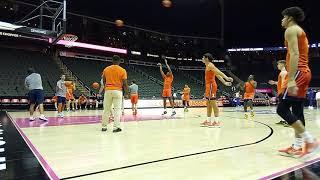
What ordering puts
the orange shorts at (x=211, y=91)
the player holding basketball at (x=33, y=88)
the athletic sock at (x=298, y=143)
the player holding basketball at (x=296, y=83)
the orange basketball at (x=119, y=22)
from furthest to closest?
the orange basketball at (x=119, y=22)
the player holding basketball at (x=33, y=88)
the orange shorts at (x=211, y=91)
the athletic sock at (x=298, y=143)
the player holding basketball at (x=296, y=83)

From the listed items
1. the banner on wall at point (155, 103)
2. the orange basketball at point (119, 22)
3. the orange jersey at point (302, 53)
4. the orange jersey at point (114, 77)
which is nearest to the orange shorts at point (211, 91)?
the orange jersey at point (114, 77)

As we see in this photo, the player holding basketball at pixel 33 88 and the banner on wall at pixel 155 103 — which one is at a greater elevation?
the player holding basketball at pixel 33 88

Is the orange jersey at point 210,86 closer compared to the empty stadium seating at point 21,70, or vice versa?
the orange jersey at point 210,86

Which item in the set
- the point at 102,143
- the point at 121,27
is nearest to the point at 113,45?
the point at 121,27

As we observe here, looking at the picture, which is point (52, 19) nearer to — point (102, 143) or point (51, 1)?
point (51, 1)

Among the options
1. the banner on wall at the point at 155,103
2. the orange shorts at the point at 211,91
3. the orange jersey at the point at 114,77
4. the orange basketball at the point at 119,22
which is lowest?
the banner on wall at the point at 155,103

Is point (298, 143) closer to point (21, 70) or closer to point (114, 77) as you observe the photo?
point (114, 77)

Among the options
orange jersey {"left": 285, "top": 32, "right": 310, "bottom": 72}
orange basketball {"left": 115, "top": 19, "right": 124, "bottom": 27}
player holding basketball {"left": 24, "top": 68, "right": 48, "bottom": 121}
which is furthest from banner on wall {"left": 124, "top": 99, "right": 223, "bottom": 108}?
orange jersey {"left": 285, "top": 32, "right": 310, "bottom": 72}

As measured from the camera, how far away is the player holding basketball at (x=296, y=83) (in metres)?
3.92

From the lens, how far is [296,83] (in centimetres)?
412

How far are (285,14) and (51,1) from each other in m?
14.4

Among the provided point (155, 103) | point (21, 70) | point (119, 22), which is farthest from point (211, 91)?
point (119, 22)

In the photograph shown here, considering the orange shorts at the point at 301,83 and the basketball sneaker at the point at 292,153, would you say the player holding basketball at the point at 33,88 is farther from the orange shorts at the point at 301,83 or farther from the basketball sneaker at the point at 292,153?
the orange shorts at the point at 301,83

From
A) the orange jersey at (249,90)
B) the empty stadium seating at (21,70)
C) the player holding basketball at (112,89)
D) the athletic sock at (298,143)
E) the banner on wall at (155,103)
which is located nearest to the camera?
the athletic sock at (298,143)
